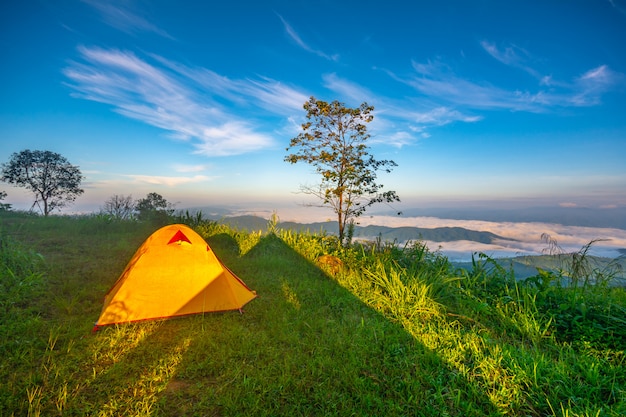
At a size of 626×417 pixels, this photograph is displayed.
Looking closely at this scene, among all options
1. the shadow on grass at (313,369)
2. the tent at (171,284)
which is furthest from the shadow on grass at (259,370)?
the tent at (171,284)

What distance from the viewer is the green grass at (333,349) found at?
3002 millimetres

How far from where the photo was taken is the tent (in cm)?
475

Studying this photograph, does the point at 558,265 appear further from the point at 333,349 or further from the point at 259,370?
the point at 259,370

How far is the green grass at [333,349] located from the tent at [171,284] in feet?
0.67

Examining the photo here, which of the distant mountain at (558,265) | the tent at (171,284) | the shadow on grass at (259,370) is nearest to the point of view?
the shadow on grass at (259,370)

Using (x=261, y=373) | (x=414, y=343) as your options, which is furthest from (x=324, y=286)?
(x=261, y=373)

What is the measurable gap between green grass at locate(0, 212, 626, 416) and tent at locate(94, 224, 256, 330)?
20 cm

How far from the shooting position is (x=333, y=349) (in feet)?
13.0

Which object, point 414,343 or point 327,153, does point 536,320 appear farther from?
point 327,153

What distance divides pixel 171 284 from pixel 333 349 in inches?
114

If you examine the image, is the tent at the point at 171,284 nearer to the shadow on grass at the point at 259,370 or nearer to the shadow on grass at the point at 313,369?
the shadow on grass at the point at 259,370

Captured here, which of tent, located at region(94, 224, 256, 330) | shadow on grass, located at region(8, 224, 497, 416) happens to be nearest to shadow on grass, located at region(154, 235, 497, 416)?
shadow on grass, located at region(8, 224, 497, 416)

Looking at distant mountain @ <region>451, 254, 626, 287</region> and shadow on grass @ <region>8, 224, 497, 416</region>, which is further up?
distant mountain @ <region>451, 254, 626, 287</region>

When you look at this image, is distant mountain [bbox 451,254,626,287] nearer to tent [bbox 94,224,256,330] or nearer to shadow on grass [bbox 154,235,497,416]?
shadow on grass [bbox 154,235,497,416]
